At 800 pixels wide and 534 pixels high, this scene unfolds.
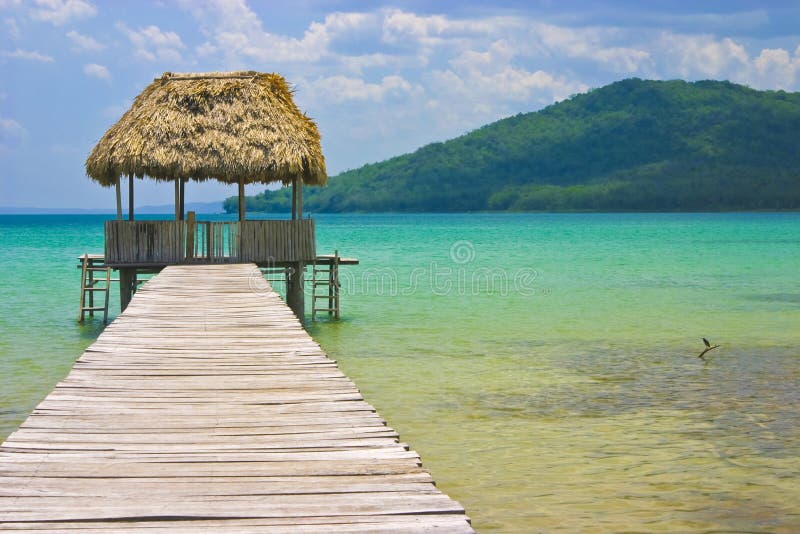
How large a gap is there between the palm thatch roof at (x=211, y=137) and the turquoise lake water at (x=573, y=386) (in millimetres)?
2995

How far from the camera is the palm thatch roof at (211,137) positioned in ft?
54.6

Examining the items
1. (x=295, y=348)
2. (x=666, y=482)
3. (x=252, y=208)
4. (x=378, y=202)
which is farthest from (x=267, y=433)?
(x=252, y=208)

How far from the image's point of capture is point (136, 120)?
17.1 metres

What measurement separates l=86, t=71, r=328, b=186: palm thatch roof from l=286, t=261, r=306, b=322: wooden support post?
5.17 feet

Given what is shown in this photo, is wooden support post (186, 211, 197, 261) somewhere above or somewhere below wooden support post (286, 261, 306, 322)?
above

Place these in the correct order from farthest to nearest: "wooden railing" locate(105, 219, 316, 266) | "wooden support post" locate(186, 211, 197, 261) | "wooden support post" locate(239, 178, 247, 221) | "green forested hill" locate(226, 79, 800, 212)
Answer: "green forested hill" locate(226, 79, 800, 212) < "wooden support post" locate(239, 178, 247, 221) < "wooden support post" locate(186, 211, 197, 261) < "wooden railing" locate(105, 219, 316, 266)

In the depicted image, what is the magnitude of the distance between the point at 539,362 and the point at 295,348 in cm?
698

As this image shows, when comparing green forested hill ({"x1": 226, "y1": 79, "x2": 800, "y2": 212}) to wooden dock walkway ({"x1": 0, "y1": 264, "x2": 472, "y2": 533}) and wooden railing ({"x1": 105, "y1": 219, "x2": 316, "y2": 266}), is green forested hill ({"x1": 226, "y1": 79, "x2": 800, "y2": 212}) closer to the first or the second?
wooden railing ({"x1": 105, "y1": 219, "x2": 316, "y2": 266})

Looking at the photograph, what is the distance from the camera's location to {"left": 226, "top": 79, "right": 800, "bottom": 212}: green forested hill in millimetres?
130625

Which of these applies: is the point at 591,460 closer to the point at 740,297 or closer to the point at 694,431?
the point at 694,431

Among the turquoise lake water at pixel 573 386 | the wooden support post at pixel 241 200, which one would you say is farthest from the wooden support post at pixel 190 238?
the turquoise lake water at pixel 573 386

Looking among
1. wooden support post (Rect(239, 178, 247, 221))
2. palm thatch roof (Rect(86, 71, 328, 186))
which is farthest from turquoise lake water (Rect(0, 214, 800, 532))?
palm thatch roof (Rect(86, 71, 328, 186))

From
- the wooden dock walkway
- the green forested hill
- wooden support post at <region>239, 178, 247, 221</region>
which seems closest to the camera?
the wooden dock walkway

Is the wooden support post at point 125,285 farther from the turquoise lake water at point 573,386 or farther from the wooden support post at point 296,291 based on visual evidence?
the wooden support post at point 296,291
